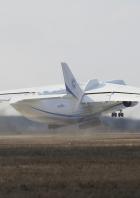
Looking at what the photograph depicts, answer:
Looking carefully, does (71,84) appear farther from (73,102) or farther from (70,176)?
(70,176)

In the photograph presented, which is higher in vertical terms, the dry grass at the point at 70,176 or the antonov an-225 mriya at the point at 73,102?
the dry grass at the point at 70,176

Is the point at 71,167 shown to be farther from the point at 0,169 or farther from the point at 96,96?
the point at 96,96

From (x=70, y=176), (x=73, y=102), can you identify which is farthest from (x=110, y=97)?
(x=70, y=176)

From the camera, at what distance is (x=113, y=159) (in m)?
30.6

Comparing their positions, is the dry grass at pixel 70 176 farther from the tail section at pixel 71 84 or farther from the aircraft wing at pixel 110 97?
the tail section at pixel 71 84

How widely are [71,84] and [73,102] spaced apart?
2891 millimetres

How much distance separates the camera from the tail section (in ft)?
284

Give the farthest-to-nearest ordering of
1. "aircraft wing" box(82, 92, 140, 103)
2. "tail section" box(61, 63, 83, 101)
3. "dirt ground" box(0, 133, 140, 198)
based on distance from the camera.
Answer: "tail section" box(61, 63, 83, 101)
"aircraft wing" box(82, 92, 140, 103)
"dirt ground" box(0, 133, 140, 198)

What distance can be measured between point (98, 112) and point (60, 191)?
66.6 m

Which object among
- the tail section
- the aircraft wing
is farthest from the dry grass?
the tail section

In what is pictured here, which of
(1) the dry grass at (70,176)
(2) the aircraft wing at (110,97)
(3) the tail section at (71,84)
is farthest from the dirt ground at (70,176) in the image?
(3) the tail section at (71,84)

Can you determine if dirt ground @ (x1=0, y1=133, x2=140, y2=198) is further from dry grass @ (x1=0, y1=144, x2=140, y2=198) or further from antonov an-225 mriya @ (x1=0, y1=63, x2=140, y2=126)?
antonov an-225 mriya @ (x1=0, y1=63, x2=140, y2=126)

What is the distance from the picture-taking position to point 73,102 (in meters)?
85.8

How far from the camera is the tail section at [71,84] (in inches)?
3403
